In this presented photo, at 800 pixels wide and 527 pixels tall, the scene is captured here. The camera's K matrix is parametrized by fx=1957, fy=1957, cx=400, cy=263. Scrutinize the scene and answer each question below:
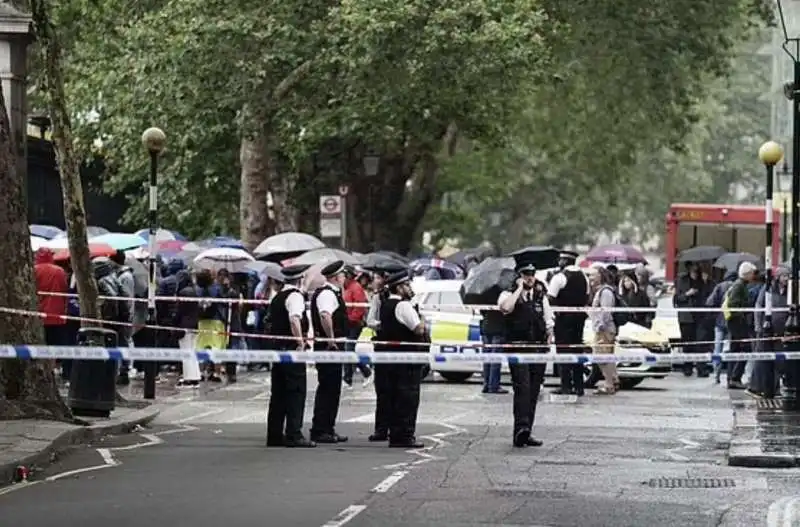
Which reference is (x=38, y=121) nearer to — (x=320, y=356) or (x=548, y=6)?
(x=548, y=6)

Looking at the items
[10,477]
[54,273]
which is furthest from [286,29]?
[10,477]

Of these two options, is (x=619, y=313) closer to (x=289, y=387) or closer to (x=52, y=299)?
(x=52, y=299)

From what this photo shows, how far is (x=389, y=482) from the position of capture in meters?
14.6

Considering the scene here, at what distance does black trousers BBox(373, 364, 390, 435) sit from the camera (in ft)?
59.5

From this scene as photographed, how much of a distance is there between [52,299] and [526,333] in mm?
8554

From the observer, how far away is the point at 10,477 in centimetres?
1470

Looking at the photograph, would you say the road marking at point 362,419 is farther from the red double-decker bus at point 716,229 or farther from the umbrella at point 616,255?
the umbrella at point 616,255

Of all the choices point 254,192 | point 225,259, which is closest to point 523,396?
point 225,259

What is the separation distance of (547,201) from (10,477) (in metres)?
70.8

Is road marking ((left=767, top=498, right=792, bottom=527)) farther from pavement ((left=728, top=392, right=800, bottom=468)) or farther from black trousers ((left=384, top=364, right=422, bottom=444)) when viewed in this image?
black trousers ((left=384, top=364, right=422, bottom=444))

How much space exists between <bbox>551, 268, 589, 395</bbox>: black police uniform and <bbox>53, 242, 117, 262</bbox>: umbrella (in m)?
6.17

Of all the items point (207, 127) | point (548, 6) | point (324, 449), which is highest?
point (548, 6)

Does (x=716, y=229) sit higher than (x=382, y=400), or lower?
higher

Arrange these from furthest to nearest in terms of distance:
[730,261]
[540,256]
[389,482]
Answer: [730,261] < [540,256] < [389,482]
